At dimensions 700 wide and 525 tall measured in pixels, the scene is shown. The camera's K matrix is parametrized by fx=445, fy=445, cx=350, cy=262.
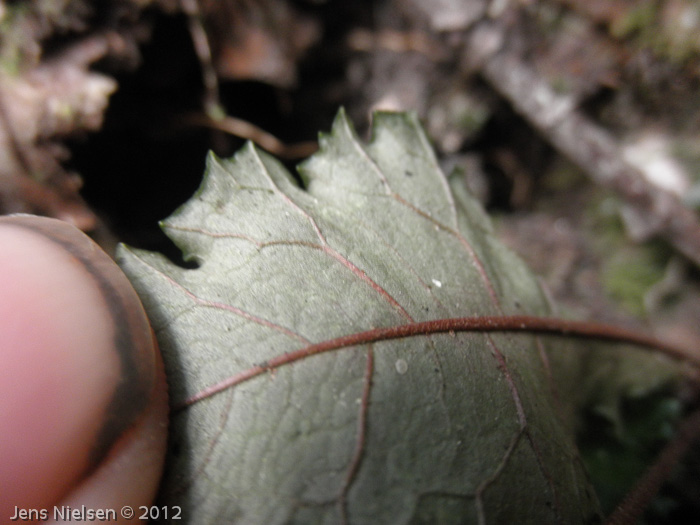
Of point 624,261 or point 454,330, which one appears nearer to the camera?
point 454,330

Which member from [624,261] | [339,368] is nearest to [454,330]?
[339,368]

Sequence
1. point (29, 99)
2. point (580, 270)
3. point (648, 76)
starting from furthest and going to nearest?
point (580, 270), point (648, 76), point (29, 99)

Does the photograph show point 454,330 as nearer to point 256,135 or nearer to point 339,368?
point 339,368

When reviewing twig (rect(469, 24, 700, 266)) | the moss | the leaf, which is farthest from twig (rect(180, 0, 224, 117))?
the moss

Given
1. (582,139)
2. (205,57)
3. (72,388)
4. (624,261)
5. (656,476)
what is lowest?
(72,388)

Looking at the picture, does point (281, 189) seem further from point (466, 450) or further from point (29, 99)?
point (29, 99)

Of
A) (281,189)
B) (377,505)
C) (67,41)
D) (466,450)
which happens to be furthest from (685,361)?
(67,41)

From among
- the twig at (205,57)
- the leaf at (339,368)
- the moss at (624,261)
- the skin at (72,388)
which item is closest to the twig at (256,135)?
the twig at (205,57)
